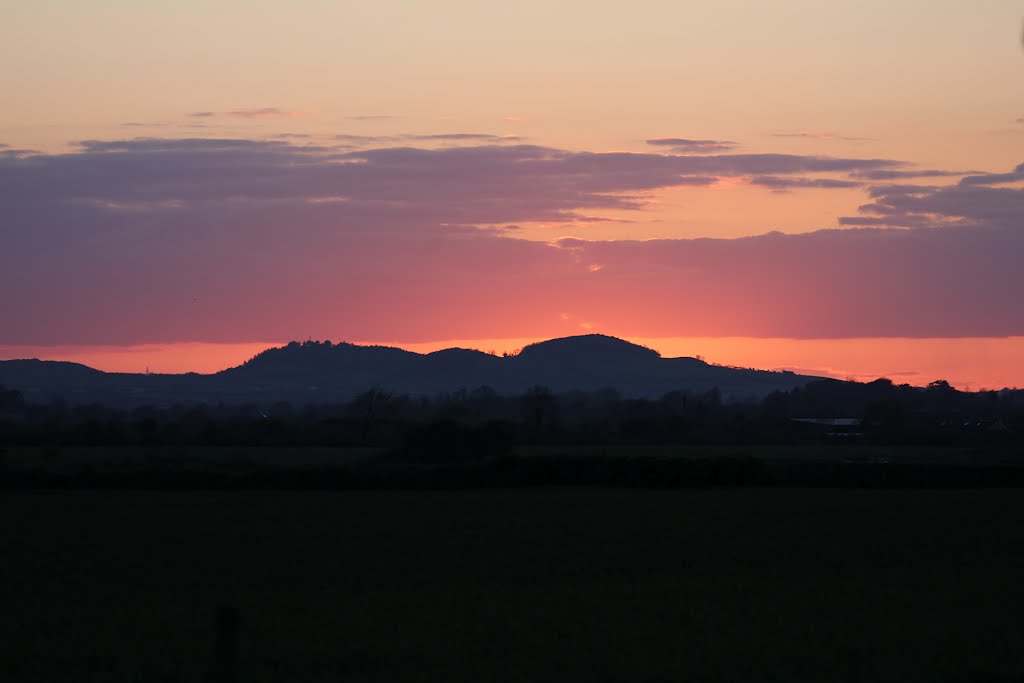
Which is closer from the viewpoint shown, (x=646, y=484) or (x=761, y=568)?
(x=761, y=568)

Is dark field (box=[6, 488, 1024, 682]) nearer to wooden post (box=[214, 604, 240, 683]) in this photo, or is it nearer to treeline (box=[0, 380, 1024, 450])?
wooden post (box=[214, 604, 240, 683])

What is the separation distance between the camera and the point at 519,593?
Result: 2327 centimetres

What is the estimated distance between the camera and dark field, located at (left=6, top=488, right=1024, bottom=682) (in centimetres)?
1680

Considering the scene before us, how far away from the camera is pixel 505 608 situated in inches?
839

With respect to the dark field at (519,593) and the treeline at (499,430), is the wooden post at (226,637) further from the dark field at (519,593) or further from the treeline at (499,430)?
the treeline at (499,430)

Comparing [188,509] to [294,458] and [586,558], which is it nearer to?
[586,558]

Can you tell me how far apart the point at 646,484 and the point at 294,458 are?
27821 millimetres

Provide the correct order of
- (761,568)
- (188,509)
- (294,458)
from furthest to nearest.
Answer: (294,458) < (188,509) < (761,568)

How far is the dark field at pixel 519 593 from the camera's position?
16.8 meters

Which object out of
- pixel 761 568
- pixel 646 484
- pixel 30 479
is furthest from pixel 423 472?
pixel 761 568

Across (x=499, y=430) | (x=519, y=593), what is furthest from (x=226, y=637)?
(x=499, y=430)

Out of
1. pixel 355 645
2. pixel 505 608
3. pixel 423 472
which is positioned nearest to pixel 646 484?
pixel 423 472

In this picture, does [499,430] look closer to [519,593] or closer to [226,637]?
[519,593]

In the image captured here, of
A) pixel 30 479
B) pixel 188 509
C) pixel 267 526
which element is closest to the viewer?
pixel 267 526
